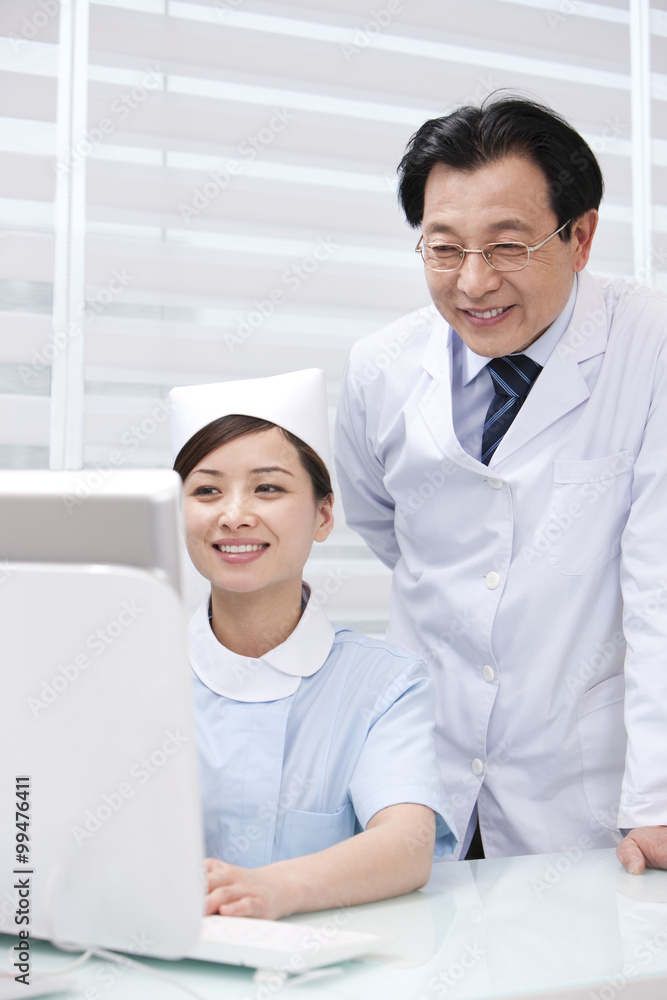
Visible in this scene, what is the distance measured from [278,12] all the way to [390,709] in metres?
Answer: 1.71

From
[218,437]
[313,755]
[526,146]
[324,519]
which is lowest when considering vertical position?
[313,755]

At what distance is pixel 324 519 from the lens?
1.49 m

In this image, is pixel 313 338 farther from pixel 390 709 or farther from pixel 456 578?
pixel 390 709

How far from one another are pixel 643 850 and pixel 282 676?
0.55m

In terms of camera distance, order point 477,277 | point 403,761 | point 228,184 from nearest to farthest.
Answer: point 403,761 → point 477,277 → point 228,184

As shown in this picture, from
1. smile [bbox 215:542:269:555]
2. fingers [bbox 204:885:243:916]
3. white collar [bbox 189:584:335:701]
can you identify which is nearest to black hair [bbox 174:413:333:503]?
smile [bbox 215:542:269:555]

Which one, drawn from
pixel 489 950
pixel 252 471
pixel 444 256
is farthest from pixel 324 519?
pixel 489 950

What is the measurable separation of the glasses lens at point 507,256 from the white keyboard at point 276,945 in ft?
3.38

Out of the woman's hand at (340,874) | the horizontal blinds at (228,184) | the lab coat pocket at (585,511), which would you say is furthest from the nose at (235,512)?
the horizontal blinds at (228,184)

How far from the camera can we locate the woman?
123 cm

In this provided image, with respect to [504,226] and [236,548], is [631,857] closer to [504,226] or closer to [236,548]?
[236,548]

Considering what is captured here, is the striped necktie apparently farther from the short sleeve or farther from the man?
the short sleeve

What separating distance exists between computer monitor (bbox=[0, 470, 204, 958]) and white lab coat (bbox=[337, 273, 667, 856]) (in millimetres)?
978

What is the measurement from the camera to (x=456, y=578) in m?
1.65
